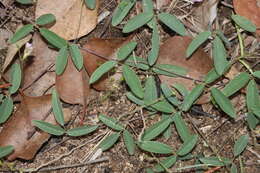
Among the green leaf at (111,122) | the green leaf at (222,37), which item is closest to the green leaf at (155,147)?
the green leaf at (111,122)

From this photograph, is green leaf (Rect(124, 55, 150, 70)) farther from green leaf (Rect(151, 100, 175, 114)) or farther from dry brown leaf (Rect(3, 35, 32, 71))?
dry brown leaf (Rect(3, 35, 32, 71))

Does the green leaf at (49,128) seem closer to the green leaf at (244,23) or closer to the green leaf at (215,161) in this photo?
the green leaf at (215,161)

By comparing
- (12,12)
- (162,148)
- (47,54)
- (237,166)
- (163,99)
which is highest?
(12,12)

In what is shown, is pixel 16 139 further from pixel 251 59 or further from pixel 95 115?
pixel 251 59

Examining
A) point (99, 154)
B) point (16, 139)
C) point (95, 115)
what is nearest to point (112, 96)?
point (95, 115)

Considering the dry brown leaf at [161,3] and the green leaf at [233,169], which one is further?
the dry brown leaf at [161,3]
